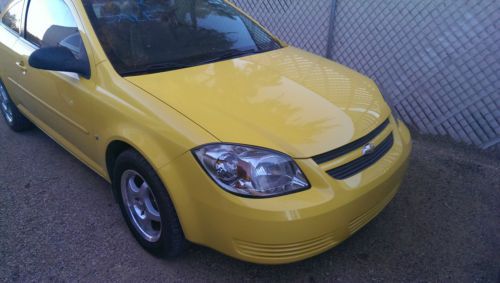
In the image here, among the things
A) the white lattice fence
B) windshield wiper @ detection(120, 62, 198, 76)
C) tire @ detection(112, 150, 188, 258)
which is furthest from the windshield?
the white lattice fence

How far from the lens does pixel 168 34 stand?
9.16ft

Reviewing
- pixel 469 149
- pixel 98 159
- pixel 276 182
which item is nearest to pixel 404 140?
pixel 276 182

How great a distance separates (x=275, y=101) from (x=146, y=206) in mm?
1013

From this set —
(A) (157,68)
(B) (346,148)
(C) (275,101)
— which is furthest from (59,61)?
(B) (346,148)

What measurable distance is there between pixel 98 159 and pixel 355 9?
3545 millimetres

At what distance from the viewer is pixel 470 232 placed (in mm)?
2734

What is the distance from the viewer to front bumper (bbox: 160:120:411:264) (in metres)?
1.88

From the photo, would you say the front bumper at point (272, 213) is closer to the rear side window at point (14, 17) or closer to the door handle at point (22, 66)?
the door handle at point (22, 66)

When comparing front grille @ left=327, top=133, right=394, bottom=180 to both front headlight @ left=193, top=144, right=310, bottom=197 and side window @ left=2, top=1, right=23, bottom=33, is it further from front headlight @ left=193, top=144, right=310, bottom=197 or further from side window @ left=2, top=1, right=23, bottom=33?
side window @ left=2, top=1, right=23, bottom=33

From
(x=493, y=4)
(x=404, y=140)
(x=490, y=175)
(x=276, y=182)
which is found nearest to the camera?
(x=276, y=182)

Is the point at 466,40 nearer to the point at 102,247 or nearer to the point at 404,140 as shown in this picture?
the point at 404,140

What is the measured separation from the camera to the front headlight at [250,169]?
1912 mm

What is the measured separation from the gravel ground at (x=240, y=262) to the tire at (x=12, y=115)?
75cm

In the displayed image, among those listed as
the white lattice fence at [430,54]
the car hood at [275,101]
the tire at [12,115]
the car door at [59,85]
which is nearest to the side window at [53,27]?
the car door at [59,85]
